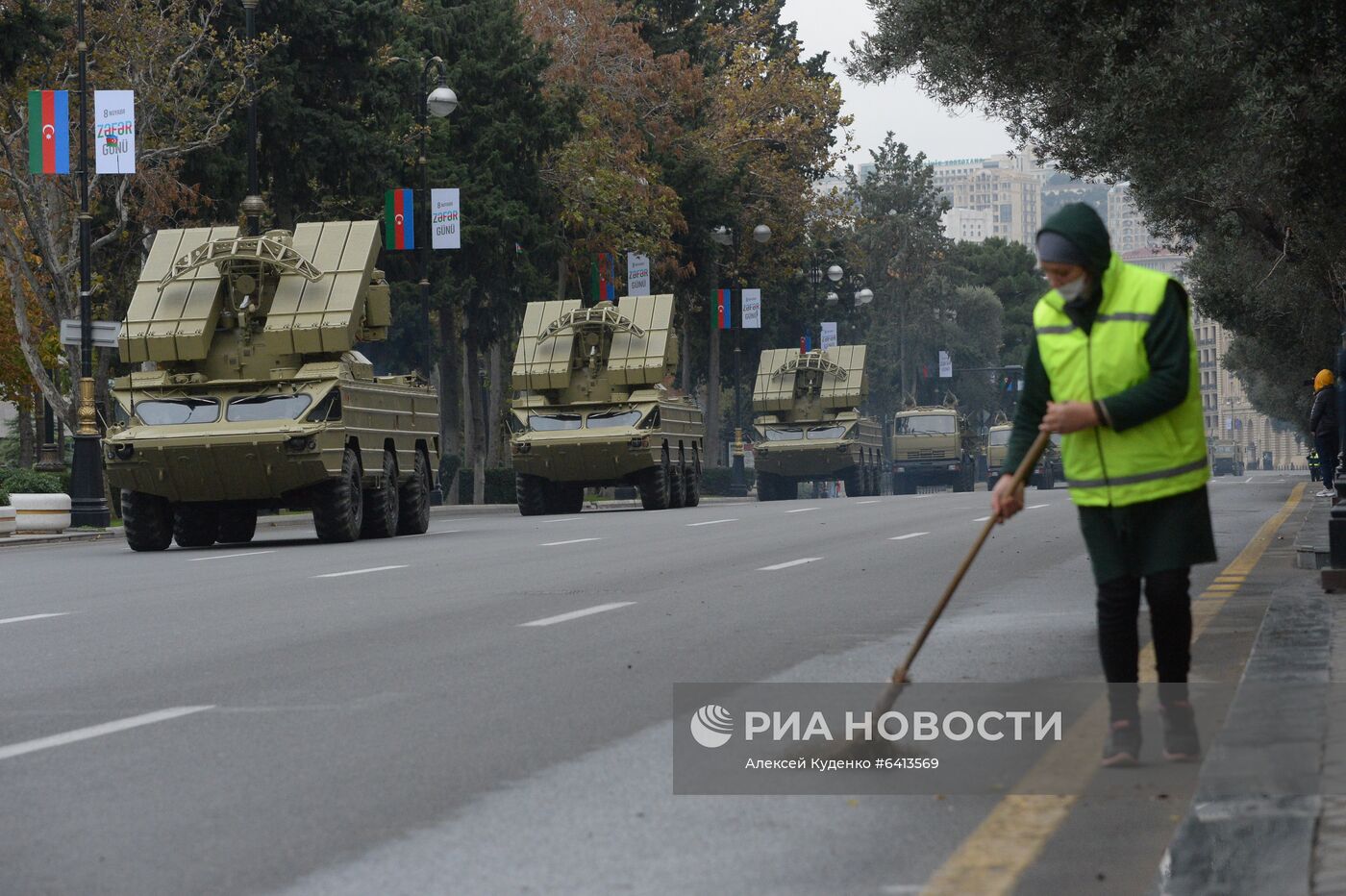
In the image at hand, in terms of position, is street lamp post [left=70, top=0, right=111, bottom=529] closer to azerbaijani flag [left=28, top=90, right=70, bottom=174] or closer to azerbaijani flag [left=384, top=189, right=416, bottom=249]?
azerbaijani flag [left=28, top=90, right=70, bottom=174]

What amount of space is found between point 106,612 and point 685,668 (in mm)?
5320

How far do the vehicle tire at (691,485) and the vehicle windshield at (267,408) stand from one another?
16.3 meters

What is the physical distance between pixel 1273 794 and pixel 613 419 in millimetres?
31845

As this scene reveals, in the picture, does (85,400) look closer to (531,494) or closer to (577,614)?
(531,494)

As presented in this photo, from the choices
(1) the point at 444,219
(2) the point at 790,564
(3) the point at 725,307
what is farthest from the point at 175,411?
(3) the point at 725,307

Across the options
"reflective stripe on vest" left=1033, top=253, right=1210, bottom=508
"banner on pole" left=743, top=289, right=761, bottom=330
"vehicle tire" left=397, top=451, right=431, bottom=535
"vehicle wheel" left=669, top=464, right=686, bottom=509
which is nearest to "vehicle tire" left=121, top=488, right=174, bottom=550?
"vehicle tire" left=397, top=451, right=431, bottom=535

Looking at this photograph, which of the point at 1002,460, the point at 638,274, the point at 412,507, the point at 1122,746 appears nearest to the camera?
the point at 1122,746

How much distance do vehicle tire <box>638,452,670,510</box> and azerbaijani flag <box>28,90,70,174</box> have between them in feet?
37.4

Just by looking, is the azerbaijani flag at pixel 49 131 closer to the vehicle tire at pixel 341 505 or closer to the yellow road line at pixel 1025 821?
the vehicle tire at pixel 341 505

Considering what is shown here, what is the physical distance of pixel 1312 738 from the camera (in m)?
6.26

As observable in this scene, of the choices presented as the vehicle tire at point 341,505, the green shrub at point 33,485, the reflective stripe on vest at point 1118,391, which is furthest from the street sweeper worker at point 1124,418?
the green shrub at point 33,485

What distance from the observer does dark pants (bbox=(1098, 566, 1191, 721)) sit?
21.2ft

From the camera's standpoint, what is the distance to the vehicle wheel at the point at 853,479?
187 ft

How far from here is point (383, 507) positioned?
86.4 feet
